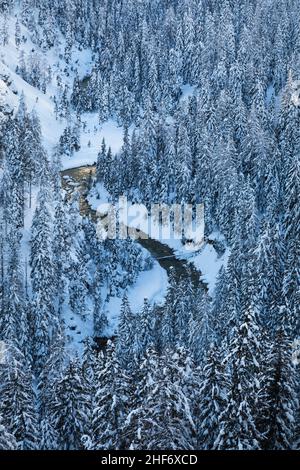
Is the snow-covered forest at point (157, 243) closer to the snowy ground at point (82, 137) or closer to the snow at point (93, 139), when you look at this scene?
the snowy ground at point (82, 137)

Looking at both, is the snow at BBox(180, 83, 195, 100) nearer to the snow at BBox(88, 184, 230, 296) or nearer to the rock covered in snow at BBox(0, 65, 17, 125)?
the rock covered in snow at BBox(0, 65, 17, 125)

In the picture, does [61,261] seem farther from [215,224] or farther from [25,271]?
[215,224]

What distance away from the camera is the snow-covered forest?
27.7 meters

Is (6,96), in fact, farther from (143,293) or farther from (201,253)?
(143,293)

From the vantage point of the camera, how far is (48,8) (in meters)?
163

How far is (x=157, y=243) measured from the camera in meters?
82.9
